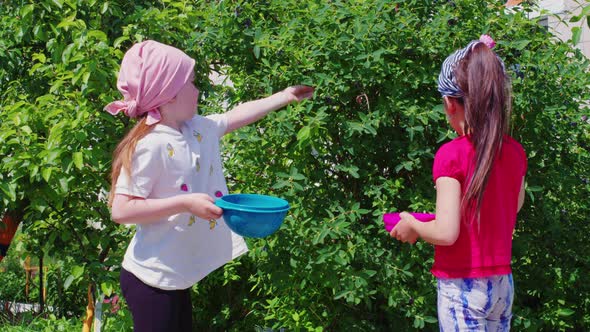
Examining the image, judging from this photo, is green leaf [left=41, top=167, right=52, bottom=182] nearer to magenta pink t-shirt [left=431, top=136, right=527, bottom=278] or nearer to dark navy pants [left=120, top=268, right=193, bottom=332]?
dark navy pants [left=120, top=268, right=193, bottom=332]

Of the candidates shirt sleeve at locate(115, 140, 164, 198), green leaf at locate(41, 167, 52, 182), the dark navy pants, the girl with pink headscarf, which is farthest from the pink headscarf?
green leaf at locate(41, 167, 52, 182)

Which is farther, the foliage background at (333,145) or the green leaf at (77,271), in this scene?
the green leaf at (77,271)

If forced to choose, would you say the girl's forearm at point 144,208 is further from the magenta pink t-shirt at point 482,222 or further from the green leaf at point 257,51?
the green leaf at point 257,51

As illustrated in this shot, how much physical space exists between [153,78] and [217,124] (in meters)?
0.36

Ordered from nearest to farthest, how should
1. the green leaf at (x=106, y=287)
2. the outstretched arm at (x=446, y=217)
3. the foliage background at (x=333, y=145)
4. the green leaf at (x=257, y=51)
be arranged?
the outstretched arm at (x=446, y=217)
the foliage background at (x=333, y=145)
the green leaf at (x=257, y=51)
the green leaf at (x=106, y=287)

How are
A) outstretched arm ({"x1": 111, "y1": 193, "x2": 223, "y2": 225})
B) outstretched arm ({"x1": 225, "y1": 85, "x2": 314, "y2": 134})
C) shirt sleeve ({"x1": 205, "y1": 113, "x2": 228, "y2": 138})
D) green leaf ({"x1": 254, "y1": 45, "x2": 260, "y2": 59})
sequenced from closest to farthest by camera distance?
outstretched arm ({"x1": 111, "y1": 193, "x2": 223, "y2": 225}) → shirt sleeve ({"x1": 205, "y1": 113, "x2": 228, "y2": 138}) → outstretched arm ({"x1": 225, "y1": 85, "x2": 314, "y2": 134}) → green leaf ({"x1": 254, "y1": 45, "x2": 260, "y2": 59})

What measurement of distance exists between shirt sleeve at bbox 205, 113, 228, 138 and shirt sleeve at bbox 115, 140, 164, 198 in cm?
33

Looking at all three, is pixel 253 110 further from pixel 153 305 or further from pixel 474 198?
pixel 474 198

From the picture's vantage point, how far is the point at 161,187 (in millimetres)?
2660

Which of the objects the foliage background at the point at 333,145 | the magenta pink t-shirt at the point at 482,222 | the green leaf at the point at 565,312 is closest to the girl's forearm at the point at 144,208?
the magenta pink t-shirt at the point at 482,222

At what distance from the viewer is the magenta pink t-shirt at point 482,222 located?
247cm

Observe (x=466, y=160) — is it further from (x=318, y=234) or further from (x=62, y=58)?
(x=62, y=58)

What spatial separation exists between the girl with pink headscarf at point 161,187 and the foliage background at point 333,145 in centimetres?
75

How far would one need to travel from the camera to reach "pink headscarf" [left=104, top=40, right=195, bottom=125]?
8.75 ft
